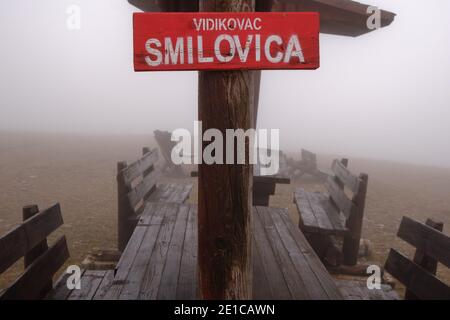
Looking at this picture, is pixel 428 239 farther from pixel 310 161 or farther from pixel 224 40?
pixel 310 161

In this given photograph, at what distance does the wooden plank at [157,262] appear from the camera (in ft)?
7.73

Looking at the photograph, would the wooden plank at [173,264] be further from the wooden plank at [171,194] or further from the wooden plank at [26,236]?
the wooden plank at [171,194]

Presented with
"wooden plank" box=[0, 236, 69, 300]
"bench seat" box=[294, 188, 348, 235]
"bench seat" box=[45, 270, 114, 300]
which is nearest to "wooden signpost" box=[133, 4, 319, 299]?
"bench seat" box=[45, 270, 114, 300]

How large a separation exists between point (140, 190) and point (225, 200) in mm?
3186

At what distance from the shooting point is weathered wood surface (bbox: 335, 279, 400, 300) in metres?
2.91

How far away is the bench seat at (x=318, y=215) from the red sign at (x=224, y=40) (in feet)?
10.1

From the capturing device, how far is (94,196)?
864cm

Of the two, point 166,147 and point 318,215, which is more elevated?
point 166,147

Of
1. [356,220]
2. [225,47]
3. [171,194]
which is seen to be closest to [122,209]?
[171,194]

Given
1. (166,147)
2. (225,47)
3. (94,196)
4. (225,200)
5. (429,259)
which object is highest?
(225,47)

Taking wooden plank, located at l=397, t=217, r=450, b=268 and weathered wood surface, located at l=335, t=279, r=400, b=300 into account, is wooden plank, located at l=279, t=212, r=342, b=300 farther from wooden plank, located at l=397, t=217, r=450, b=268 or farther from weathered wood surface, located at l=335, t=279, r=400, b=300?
wooden plank, located at l=397, t=217, r=450, b=268

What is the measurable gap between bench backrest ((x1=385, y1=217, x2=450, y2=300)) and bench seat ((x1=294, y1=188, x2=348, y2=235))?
1159 mm

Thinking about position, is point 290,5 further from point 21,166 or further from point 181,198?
point 21,166
